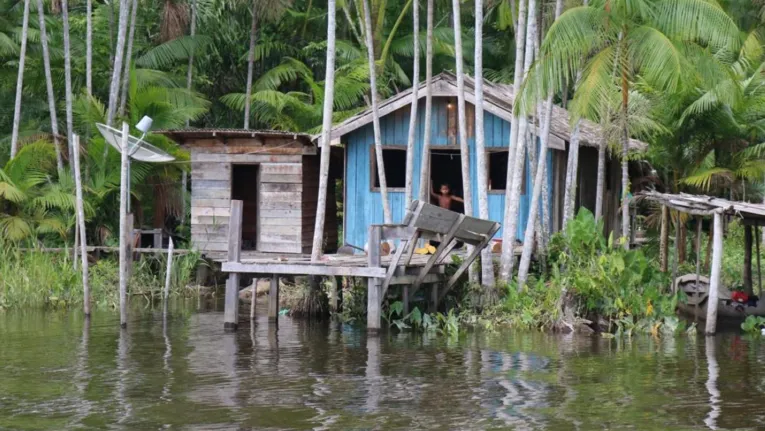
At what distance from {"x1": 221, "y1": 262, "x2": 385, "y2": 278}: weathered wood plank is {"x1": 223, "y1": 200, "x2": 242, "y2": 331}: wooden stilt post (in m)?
0.16

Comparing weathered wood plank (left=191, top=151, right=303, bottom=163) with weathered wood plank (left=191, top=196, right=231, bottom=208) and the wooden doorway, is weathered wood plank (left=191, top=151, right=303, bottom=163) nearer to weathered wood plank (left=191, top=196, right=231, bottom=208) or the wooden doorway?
weathered wood plank (left=191, top=196, right=231, bottom=208)

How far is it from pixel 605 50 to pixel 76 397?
9.96m

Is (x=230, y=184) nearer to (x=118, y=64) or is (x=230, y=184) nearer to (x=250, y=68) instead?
(x=118, y=64)

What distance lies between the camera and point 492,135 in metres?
22.3

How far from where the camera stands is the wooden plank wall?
954 inches

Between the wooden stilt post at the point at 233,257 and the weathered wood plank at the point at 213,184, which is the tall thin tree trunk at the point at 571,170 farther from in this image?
the weathered wood plank at the point at 213,184

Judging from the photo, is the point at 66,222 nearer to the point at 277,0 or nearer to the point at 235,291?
the point at 235,291

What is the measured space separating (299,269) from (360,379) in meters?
4.10

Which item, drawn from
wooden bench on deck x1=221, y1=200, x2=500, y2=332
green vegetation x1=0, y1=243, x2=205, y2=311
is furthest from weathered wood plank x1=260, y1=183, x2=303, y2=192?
wooden bench on deck x1=221, y1=200, x2=500, y2=332

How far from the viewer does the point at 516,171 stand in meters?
18.6

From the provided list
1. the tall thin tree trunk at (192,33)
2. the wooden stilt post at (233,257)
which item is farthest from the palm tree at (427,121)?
the tall thin tree trunk at (192,33)

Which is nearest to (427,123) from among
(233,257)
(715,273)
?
(233,257)

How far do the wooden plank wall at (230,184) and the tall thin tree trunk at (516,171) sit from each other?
6.34 meters

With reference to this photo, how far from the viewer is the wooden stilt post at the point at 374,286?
17172mm
